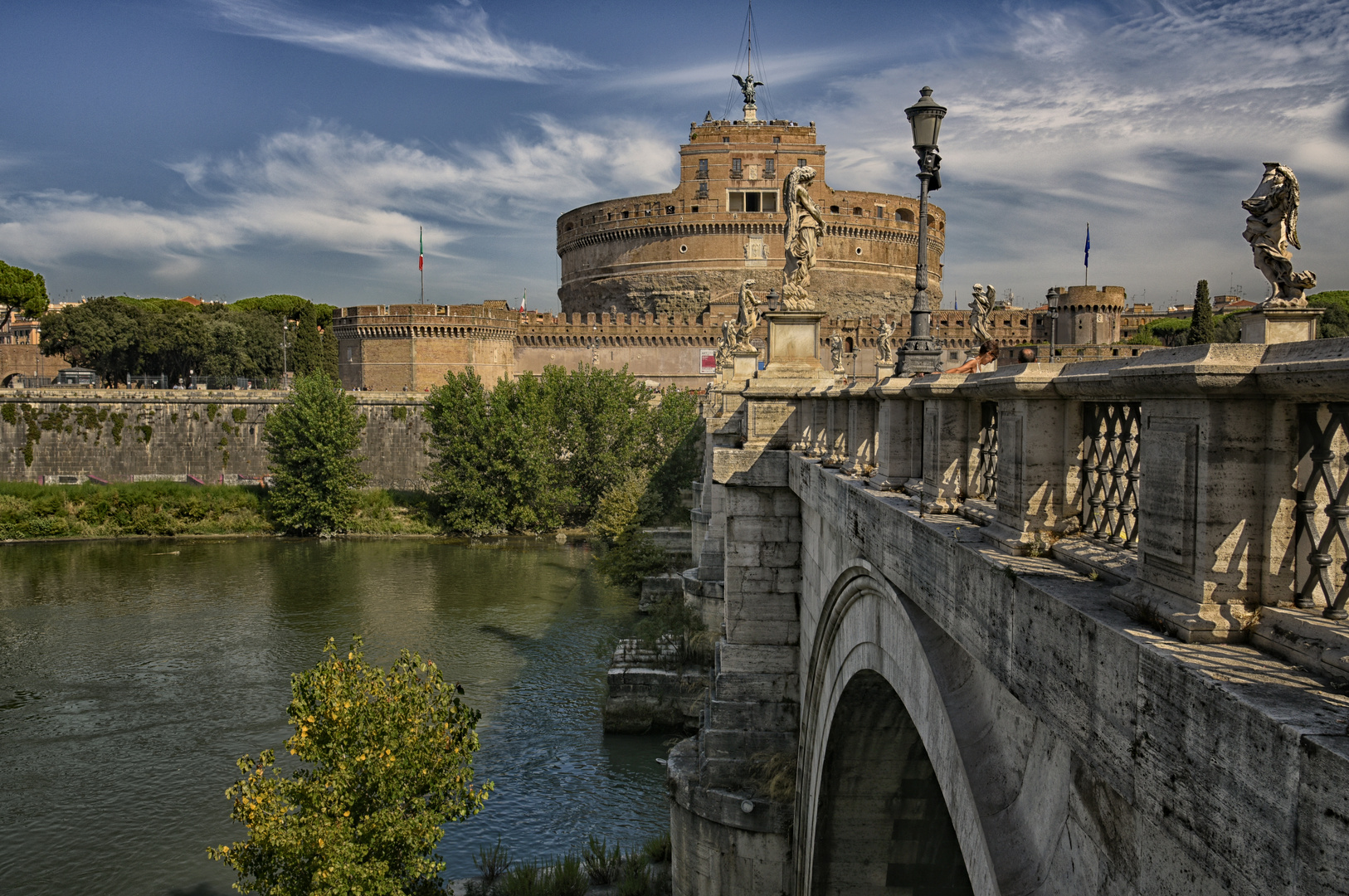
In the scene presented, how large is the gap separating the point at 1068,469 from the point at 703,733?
6.68 meters

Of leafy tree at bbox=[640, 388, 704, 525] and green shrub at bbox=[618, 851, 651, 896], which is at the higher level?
leafy tree at bbox=[640, 388, 704, 525]

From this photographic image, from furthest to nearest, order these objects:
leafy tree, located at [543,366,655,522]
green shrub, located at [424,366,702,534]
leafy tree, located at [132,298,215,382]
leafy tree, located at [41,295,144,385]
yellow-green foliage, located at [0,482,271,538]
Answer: leafy tree, located at [132,298,215,382], leafy tree, located at [41,295,144,385], leafy tree, located at [543,366,655,522], green shrub, located at [424,366,702,534], yellow-green foliage, located at [0,482,271,538]

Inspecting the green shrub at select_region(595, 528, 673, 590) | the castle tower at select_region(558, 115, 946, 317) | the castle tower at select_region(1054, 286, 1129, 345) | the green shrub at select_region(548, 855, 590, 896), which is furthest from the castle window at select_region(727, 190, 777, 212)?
the green shrub at select_region(548, 855, 590, 896)

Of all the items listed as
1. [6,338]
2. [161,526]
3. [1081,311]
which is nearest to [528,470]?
[161,526]

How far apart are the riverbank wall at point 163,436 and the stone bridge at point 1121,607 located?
38.2 meters

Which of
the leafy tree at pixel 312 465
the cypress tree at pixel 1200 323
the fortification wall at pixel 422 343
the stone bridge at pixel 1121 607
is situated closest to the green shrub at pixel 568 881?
the stone bridge at pixel 1121 607

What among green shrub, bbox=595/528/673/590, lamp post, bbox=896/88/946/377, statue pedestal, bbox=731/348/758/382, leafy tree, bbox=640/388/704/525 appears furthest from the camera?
leafy tree, bbox=640/388/704/525

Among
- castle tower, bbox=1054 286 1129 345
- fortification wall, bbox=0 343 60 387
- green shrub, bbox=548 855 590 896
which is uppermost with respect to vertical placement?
castle tower, bbox=1054 286 1129 345

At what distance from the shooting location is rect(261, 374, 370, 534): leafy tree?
36469mm

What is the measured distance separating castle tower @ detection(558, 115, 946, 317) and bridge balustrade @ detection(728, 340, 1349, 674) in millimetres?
55282

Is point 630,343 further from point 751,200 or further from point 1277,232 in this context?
point 1277,232

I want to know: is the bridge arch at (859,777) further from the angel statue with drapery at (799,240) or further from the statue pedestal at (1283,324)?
the angel statue with drapery at (799,240)

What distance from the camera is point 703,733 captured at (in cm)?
923

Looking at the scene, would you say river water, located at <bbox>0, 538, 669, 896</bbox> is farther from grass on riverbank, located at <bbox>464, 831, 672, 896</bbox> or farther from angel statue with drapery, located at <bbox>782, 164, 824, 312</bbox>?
angel statue with drapery, located at <bbox>782, 164, 824, 312</bbox>
